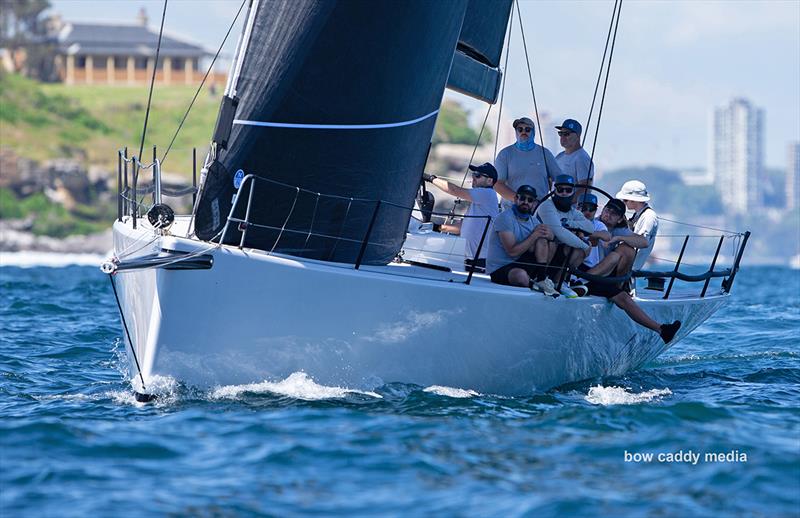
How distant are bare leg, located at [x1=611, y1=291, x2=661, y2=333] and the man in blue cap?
1158 millimetres

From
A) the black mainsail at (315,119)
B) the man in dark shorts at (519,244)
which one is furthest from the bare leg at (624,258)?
the black mainsail at (315,119)

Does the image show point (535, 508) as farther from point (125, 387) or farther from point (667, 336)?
point (667, 336)

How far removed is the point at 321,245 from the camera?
709cm

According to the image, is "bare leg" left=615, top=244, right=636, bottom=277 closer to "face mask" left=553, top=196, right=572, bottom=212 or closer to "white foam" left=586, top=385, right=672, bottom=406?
"face mask" left=553, top=196, right=572, bottom=212

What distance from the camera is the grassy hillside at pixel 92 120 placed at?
5472cm

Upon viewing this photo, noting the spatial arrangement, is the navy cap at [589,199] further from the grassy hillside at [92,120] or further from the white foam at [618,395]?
the grassy hillside at [92,120]

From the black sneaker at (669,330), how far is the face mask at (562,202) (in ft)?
5.03

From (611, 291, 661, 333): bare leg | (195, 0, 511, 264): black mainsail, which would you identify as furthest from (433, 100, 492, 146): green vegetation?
(195, 0, 511, 264): black mainsail

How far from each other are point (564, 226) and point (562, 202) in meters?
0.18

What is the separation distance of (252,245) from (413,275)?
977mm

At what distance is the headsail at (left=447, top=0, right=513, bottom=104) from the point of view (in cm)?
959

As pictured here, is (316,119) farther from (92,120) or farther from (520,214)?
(92,120)

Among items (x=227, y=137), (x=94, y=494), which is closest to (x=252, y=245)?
(x=227, y=137)

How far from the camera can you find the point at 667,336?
9.17 metres
